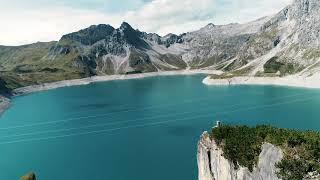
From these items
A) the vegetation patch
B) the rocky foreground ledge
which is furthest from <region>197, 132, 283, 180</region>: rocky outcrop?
the vegetation patch

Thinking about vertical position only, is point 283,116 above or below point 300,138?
below

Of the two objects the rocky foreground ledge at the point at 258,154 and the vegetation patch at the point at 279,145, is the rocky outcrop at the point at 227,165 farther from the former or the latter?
the vegetation patch at the point at 279,145

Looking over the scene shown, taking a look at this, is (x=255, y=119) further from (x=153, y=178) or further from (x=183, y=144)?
(x=153, y=178)

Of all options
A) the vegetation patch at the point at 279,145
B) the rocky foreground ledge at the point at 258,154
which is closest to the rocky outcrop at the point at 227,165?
the rocky foreground ledge at the point at 258,154

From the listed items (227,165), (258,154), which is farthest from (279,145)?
(227,165)

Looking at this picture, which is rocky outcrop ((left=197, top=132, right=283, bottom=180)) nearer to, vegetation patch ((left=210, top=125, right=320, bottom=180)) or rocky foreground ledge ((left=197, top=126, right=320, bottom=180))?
rocky foreground ledge ((left=197, top=126, right=320, bottom=180))

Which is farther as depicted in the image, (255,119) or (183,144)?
(255,119)

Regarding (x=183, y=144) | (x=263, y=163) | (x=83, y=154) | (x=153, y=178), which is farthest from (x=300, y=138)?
(x=83, y=154)

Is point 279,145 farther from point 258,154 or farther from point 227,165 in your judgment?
point 227,165
